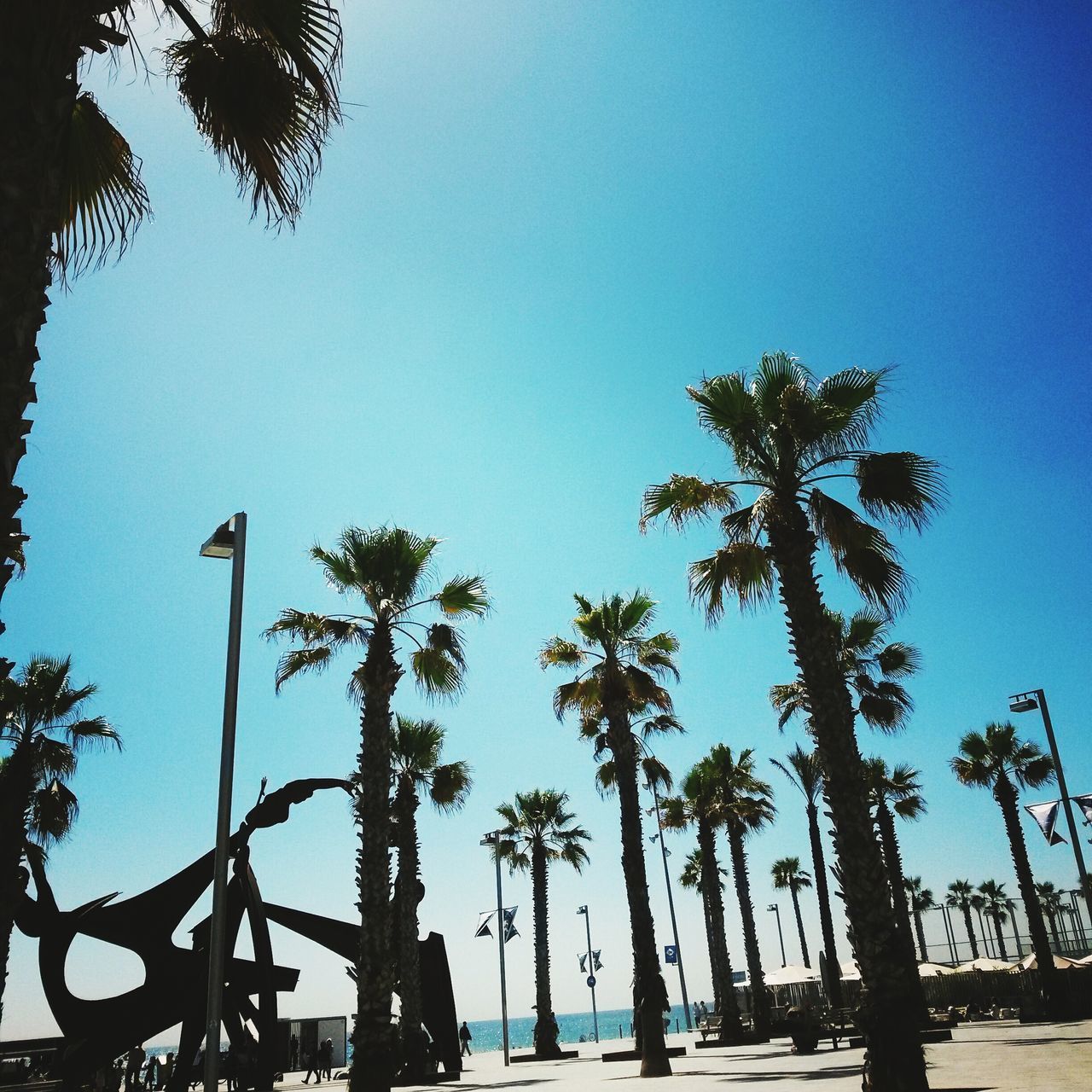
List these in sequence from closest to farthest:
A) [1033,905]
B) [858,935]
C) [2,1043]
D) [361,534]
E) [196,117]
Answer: [196,117] → [858,935] → [361,534] → [2,1043] → [1033,905]

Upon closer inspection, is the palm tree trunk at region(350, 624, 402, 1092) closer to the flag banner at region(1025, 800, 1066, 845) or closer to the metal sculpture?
the metal sculpture

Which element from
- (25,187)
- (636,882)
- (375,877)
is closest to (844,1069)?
(636,882)

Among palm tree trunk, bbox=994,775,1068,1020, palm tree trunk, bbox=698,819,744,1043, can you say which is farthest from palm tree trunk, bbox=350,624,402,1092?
palm tree trunk, bbox=994,775,1068,1020

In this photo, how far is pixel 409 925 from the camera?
27984 mm

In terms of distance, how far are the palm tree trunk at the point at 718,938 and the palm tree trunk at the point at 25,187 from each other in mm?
33867

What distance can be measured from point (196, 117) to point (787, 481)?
10.4 meters

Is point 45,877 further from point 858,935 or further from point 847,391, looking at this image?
point 847,391

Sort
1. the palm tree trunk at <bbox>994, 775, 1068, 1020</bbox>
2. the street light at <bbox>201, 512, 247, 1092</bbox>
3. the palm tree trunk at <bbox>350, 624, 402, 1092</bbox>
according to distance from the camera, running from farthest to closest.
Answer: the palm tree trunk at <bbox>994, 775, 1068, 1020</bbox>
the palm tree trunk at <bbox>350, 624, 402, 1092</bbox>
the street light at <bbox>201, 512, 247, 1092</bbox>

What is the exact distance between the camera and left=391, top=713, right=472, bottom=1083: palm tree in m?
26.4

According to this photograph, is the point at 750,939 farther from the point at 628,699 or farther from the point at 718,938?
the point at 628,699

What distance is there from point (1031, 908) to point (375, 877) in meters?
24.9

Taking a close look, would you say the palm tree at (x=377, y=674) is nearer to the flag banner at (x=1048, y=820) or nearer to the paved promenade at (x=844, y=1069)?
the paved promenade at (x=844, y=1069)

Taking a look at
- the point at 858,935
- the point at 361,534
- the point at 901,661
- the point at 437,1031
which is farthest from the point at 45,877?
the point at 901,661

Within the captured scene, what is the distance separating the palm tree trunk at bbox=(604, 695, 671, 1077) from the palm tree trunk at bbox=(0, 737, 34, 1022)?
13925 millimetres
